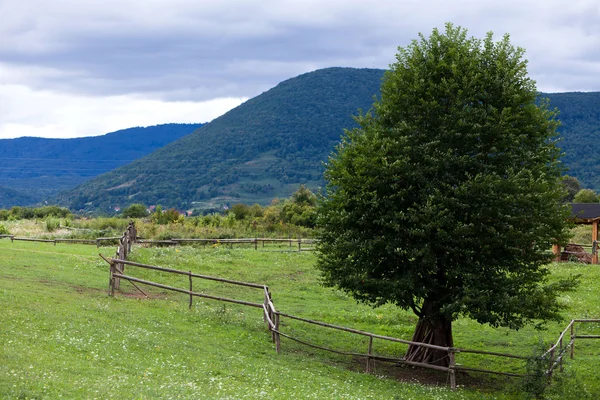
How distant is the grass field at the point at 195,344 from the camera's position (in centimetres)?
1717

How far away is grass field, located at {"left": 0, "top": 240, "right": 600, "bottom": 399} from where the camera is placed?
17172mm

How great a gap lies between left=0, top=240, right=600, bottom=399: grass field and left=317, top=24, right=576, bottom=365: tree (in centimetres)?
314

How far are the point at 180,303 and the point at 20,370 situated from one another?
640 inches

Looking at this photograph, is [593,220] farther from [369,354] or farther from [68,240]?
[68,240]

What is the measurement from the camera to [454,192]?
24.4 meters

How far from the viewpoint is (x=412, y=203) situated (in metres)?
25.5

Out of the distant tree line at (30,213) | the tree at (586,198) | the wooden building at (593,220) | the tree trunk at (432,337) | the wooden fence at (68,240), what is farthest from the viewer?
the tree at (586,198)

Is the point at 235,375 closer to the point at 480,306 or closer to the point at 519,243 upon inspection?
the point at 480,306

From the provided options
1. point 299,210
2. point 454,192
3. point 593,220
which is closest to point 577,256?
point 593,220

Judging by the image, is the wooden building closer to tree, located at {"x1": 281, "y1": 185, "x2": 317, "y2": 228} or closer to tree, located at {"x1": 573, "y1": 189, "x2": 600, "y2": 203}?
tree, located at {"x1": 281, "y1": 185, "x2": 317, "y2": 228}

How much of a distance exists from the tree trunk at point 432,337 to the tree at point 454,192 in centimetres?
9

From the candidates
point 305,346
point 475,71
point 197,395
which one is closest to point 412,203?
point 475,71

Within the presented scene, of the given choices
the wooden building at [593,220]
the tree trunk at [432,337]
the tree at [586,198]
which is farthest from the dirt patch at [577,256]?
the tree at [586,198]

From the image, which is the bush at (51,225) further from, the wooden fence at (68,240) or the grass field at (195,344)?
the grass field at (195,344)
